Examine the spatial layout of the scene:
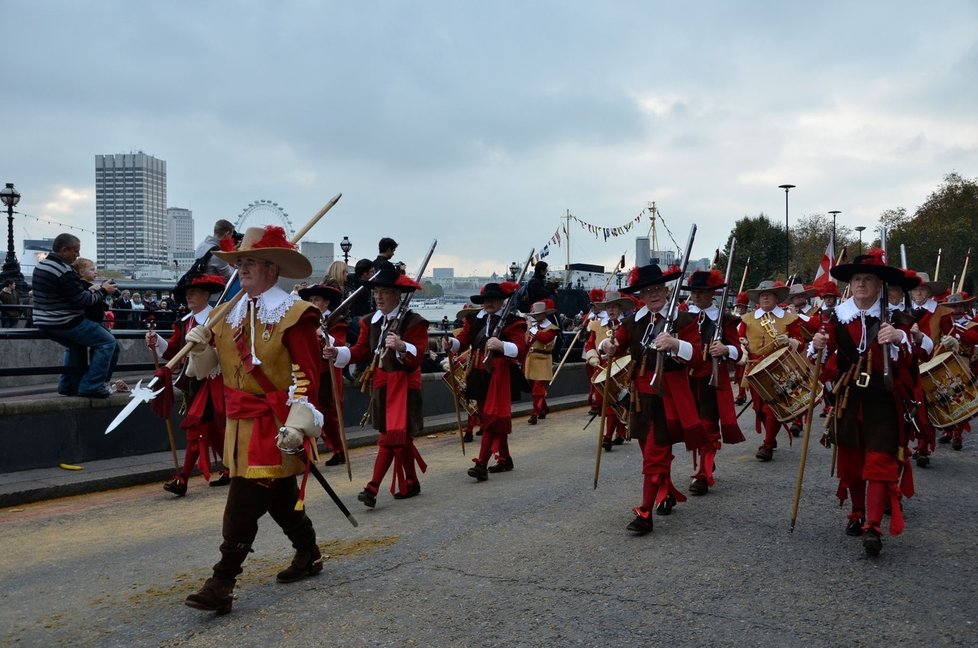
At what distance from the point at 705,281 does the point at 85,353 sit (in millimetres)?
6484

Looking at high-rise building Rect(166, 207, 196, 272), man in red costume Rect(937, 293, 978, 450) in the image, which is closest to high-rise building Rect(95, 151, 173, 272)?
high-rise building Rect(166, 207, 196, 272)

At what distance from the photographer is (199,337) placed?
5242 millimetres

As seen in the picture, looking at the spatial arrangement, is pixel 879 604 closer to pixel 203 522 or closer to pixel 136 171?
pixel 203 522

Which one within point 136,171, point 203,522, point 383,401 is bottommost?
point 203,522

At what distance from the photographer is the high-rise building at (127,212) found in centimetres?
7044

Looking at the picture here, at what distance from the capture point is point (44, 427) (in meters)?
9.49

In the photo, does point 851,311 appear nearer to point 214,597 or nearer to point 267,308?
point 267,308

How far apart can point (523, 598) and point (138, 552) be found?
9.92 feet

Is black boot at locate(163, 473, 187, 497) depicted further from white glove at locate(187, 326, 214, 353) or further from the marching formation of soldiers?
white glove at locate(187, 326, 214, 353)

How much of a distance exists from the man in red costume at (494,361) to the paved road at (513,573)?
2.75 ft

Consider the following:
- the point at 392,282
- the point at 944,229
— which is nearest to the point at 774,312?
the point at 392,282

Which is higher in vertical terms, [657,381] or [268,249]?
[268,249]

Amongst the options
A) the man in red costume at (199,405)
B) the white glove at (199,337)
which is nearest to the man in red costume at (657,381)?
the white glove at (199,337)

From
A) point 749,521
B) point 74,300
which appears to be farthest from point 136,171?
point 749,521
